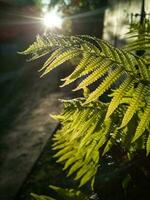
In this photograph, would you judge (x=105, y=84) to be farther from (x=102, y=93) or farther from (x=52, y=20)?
(x=52, y=20)

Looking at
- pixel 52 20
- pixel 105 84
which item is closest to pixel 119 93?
pixel 105 84

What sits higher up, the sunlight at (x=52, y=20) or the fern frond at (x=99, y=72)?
the fern frond at (x=99, y=72)

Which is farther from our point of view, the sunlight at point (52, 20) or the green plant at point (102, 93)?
the sunlight at point (52, 20)

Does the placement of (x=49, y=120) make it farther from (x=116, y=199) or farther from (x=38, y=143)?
(x=116, y=199)

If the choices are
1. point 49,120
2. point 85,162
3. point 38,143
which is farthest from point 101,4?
point 85,162

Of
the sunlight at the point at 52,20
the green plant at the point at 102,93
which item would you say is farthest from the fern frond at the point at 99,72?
the sunlight at the point at 52,20

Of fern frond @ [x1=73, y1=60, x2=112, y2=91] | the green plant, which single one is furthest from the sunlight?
fern frond @ [x1=73, y1=60, x2=112, y2=91]

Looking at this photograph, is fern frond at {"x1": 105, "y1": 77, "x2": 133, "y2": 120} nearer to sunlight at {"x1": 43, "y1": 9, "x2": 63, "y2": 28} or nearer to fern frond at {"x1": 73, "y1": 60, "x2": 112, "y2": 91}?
fern frond at {"x1": 73, "y1": 60, "x2": 112, "y2": 91}

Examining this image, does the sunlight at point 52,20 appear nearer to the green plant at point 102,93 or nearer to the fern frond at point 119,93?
the green plant at point 102,93
